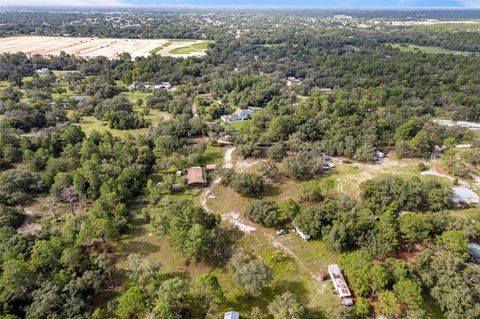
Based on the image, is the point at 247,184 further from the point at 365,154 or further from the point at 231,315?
the point at 365,154

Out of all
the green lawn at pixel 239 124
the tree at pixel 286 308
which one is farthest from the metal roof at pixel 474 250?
the green lawn at pixel 239 124

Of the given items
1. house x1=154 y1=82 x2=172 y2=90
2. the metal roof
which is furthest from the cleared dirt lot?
the metal roof

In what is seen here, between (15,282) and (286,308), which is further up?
(15,282)

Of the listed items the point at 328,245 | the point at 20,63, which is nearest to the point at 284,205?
the point at 328,245

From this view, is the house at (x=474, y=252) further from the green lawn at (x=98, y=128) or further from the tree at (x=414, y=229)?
the green lawn at (x=98, y=128)

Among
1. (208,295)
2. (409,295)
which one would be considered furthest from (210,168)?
(409,295)

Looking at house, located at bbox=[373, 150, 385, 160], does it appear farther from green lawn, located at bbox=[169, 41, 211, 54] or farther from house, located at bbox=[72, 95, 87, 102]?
green lawn, located at bbox=[169, 41, 211, 54]

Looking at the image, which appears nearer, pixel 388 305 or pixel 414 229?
pixel 388 305
